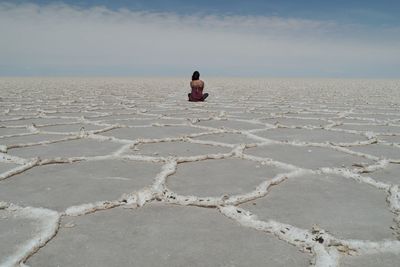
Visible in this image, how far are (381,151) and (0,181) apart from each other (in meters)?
2.25

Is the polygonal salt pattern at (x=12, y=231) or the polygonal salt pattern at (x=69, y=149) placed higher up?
the polygonal salt pattern at (x=12, y=231)

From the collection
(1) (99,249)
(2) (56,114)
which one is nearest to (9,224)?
(1) (99,249)

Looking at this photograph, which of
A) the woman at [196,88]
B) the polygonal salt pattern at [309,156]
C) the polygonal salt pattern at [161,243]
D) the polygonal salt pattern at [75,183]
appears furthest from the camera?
the woman at [196,88]

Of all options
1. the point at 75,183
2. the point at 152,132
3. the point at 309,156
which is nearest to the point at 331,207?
the point at 309,156

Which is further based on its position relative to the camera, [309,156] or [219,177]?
[309,156]

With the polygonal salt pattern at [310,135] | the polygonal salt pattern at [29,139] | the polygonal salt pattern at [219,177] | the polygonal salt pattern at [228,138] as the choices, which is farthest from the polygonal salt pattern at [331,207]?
the polygonal salt pattern at [29,139]

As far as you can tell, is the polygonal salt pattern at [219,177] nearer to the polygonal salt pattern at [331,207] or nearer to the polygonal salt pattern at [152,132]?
the polygonal salt pattern at [331,207]

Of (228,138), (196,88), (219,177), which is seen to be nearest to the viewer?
(219,177)

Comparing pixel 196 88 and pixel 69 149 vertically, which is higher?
pixel 196 88

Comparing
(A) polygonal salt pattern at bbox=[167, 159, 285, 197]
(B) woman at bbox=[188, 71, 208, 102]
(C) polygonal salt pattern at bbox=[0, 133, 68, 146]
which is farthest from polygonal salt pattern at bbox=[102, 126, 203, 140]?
(B) woman at bbox=[188, 71, 208, 102]

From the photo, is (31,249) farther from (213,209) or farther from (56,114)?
(56,114)

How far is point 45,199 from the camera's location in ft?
5.17

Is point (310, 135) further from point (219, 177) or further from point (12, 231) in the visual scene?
point (12, 231)

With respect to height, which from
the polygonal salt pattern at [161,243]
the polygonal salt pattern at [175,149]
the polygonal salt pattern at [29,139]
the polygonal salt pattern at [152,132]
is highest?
the polygonal salt pattern at [161,243]
